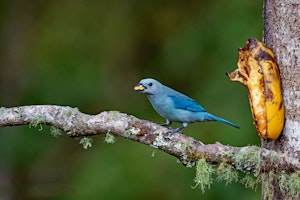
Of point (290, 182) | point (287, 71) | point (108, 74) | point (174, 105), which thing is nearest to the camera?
point (290, 182)

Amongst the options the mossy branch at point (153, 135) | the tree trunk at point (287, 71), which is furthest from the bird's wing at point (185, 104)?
the tree trunk at point (287, 71)

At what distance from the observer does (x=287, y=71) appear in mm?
3975

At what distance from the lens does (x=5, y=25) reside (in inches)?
328

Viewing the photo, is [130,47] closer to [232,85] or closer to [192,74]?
[192,74]

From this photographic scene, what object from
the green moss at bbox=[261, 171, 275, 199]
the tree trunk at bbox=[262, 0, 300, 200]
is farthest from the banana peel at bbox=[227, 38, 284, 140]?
the green moss at bbox=[261, 171, 275, 199]

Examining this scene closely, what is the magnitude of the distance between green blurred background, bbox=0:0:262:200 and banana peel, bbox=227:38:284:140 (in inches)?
119

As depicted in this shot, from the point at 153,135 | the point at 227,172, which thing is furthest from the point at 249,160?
the point at 153,135

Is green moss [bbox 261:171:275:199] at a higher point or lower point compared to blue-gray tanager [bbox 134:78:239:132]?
lower

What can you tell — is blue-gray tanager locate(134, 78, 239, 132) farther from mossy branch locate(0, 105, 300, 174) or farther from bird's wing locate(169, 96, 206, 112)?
mossy branch locate(0, 105, 300, 174)

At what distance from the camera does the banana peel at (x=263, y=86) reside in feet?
12.8

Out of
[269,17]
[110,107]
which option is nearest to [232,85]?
[110,107]

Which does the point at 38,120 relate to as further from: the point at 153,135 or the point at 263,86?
the point at 263,86

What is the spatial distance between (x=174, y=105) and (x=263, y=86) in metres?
0.67

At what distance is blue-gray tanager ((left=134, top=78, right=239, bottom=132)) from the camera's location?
4.48 meters
